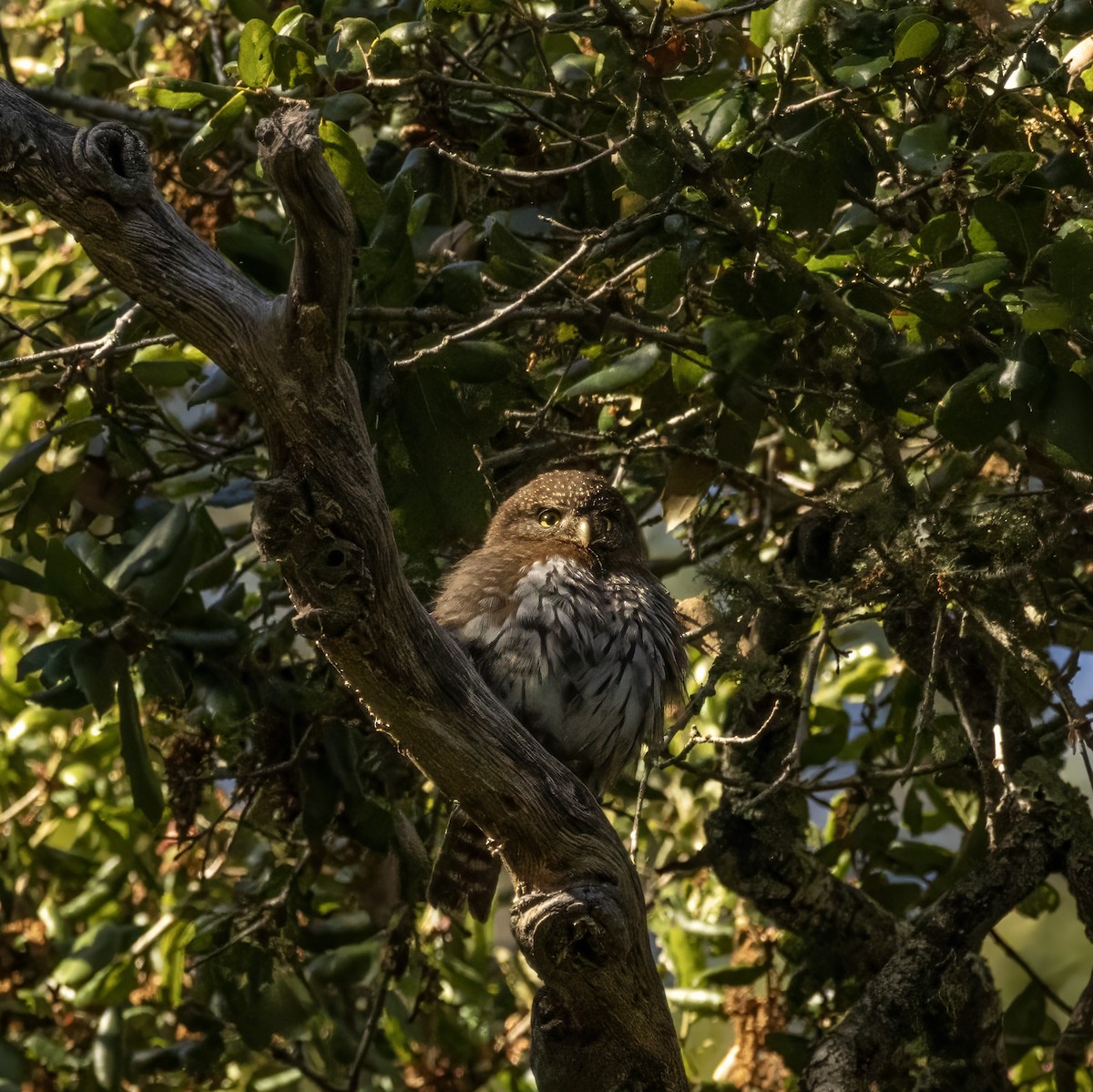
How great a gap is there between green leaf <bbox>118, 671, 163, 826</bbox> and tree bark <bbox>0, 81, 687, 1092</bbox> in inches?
39.8

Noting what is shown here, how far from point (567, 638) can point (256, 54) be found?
151cm

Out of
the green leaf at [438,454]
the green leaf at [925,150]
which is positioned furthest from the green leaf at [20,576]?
the green leaf at [925,150]

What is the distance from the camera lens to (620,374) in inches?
123

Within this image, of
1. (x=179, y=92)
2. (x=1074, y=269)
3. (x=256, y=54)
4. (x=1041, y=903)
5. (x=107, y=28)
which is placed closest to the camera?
(x=1074, y=269)

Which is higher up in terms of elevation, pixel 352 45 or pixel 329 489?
pixel 352 45

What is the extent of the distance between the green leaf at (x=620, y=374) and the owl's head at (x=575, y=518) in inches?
25.2

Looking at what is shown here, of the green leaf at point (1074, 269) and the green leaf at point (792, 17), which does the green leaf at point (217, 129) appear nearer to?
the green leaf at point (792, 17)

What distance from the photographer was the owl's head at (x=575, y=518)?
149 inches

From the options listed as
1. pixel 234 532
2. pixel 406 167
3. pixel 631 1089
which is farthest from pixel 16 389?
pixel 631 1089

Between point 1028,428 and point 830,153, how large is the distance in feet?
2.22

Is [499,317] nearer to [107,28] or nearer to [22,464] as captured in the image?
[22,464]

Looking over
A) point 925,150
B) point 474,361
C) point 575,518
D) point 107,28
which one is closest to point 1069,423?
point 925,150

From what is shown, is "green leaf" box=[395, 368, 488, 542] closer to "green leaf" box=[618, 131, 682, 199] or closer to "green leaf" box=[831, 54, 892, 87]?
"green leaf" box=[618, 131, 682, 199]

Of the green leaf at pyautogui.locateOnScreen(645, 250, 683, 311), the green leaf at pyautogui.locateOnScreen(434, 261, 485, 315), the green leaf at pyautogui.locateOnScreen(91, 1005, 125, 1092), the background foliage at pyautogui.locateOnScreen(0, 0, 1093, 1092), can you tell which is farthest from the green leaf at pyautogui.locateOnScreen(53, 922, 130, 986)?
the green leaf at pyautogui.locateOnScreen(645, 250, 683, 311)
